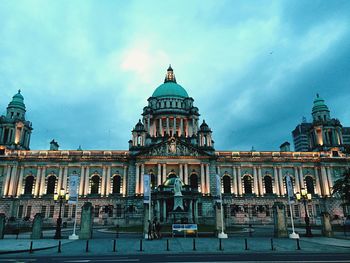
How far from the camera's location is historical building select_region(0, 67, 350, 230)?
204 feet

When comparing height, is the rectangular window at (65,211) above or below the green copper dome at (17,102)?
below

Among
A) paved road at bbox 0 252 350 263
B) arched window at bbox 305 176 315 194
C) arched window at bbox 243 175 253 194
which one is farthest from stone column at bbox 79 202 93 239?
arched window at bbox 305 176 315 194

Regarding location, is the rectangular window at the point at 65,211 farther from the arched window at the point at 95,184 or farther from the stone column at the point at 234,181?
the stone column at the point at 234,181

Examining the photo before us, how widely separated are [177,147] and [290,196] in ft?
118

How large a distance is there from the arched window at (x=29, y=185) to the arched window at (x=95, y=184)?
13704mm

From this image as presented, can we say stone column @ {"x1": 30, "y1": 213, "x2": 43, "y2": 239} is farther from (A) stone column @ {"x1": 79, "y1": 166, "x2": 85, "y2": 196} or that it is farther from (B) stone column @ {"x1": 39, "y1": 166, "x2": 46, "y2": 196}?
(B) stone column @ {"x1": 39, "y1": 166, "x2": 46, "y2": 196}

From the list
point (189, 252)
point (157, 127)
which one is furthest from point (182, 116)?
point (189, 252)

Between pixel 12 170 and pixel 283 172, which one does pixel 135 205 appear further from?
pixel 283 172

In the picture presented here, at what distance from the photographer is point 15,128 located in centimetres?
6756

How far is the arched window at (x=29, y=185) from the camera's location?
64.6 metres

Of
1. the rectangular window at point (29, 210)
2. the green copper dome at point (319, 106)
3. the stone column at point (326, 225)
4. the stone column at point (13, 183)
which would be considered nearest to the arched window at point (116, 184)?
the rectangular window at point (29, 210)

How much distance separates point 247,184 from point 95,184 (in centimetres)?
3637

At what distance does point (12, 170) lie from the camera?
63688 millimetres

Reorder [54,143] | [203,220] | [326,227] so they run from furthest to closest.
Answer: [54,143]
[203,220]
[326,227]
